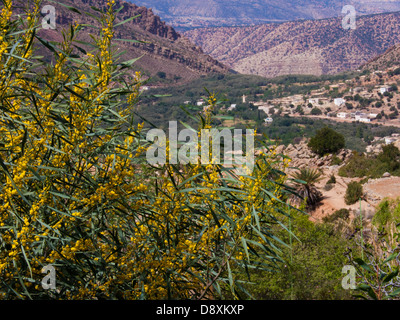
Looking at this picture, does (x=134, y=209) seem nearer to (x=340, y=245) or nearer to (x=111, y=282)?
(x=111, y=282)

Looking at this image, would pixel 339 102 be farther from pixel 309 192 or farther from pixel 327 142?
pixel 309 192

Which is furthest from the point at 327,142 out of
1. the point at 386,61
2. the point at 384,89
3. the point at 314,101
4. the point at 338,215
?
the point at 386,61

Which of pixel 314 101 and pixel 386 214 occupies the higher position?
pixel 314 101

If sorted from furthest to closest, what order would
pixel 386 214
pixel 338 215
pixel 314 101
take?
1. pixel 314 101
2. pixel 338 215
3. pixel 386 214

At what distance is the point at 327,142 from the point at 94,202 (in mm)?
24588

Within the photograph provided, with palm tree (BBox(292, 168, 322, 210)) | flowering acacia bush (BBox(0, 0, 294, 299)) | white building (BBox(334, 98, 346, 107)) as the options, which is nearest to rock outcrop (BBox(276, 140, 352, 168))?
palm tree (BBox(292, 168, 322, 210))

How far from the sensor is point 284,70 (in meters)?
155

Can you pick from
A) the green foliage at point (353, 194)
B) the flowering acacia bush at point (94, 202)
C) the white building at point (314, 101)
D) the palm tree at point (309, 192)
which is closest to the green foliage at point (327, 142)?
the palm tree at point (309, 192)

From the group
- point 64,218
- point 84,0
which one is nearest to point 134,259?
point 64,218

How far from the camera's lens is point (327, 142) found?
24.4 m

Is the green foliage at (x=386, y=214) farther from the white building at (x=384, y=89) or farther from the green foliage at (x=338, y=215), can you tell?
the white building at (x=384, y=89)

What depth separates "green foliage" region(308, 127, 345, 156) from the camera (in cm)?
2439

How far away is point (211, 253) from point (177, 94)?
188 ft

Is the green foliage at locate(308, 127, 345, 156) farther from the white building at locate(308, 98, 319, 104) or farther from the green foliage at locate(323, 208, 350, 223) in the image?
the white building at locate(308, 98, 319, 104)
